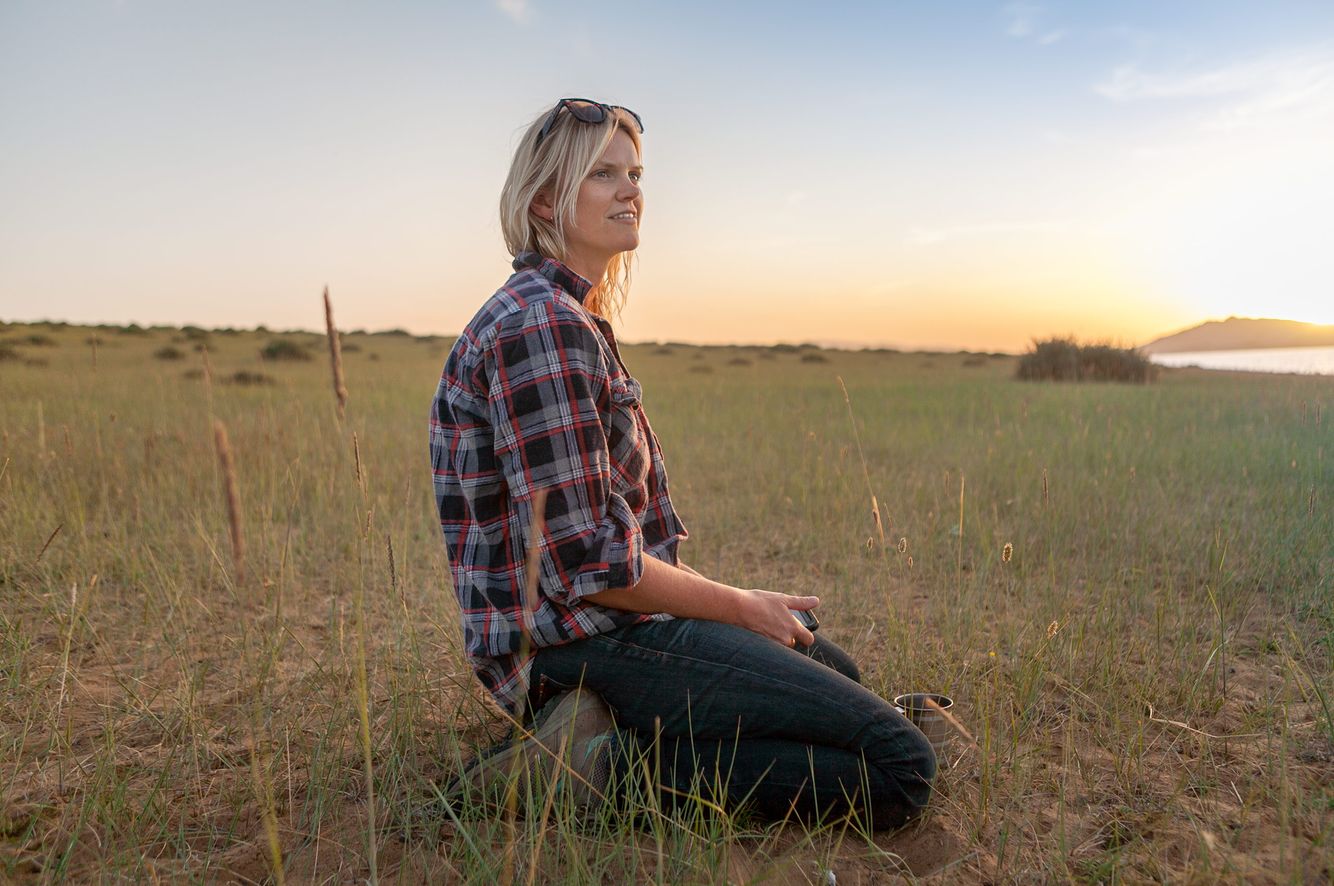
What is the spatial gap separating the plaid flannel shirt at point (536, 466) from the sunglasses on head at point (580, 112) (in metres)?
0.34

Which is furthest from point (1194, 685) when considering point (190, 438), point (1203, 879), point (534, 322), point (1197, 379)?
point (1197, 379)

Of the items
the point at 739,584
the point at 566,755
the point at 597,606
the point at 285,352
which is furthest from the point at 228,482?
the point at 285,352

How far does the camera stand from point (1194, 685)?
2.77 metres

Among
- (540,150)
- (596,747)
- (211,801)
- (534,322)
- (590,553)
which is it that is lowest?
(211,801)

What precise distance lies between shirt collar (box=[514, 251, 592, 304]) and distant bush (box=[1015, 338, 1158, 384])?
1630 cm

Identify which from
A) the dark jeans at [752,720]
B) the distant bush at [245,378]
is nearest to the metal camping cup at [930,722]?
the dark jeans at [752,720]

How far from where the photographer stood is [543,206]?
7.47 ft

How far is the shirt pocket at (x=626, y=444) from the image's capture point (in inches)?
82.4

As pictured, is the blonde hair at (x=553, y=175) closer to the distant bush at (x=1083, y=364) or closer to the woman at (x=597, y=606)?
the woman at (x=597, y=606)

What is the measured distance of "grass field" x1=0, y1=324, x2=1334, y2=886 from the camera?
1954mm

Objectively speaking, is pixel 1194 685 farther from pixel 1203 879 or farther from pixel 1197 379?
pixel 1197 379

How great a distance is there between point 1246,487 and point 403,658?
5.65m

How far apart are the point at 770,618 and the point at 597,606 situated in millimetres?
452

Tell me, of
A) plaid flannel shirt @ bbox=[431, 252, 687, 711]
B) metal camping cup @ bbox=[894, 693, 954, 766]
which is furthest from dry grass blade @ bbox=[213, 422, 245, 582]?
metal camping cup @ bbox=[894, 693, 954, 766]
